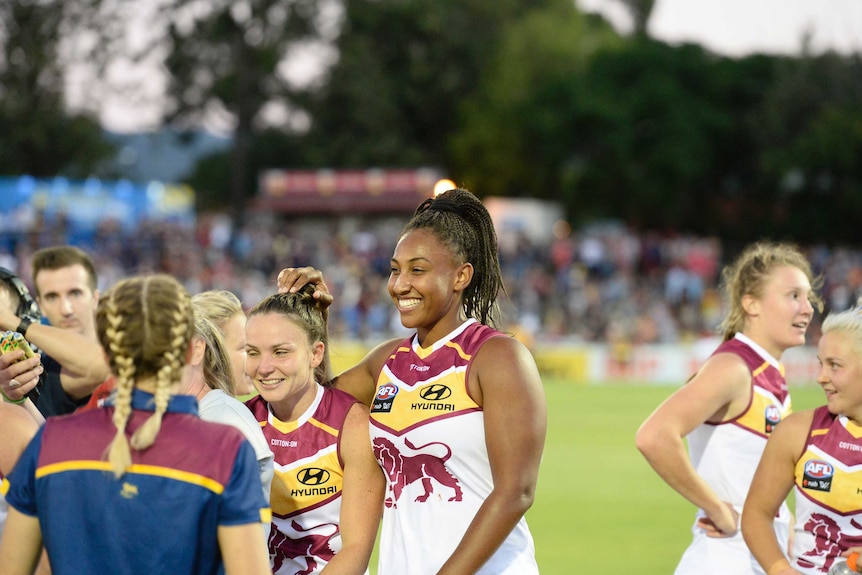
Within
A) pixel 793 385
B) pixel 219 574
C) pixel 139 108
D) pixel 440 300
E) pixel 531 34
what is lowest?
pixel 793 385

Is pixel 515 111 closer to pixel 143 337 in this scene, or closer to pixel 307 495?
pixel 307 495

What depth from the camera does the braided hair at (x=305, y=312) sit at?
392cm

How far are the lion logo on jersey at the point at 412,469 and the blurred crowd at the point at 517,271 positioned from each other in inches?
839

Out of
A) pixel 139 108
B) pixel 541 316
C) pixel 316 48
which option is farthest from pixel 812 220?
pixel 139 108

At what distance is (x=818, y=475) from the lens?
403 cm

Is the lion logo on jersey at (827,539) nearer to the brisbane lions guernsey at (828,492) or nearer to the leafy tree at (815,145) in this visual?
the brisbane lions guernsey at (828,492)

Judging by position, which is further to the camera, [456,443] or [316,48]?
[316,48]

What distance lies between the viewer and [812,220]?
46438mm

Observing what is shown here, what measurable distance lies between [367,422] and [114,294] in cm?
127

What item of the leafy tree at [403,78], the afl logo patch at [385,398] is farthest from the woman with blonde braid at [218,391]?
the leafy tree at [403,78]

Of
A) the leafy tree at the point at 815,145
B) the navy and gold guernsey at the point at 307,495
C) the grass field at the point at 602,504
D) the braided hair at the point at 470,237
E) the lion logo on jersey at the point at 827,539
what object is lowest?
the grass field at the point at 602,504

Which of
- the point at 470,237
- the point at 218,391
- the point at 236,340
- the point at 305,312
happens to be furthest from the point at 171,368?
the point at 236,340

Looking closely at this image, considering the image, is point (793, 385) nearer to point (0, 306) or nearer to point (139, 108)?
point (0, 306)

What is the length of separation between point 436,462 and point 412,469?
0.09 meters
